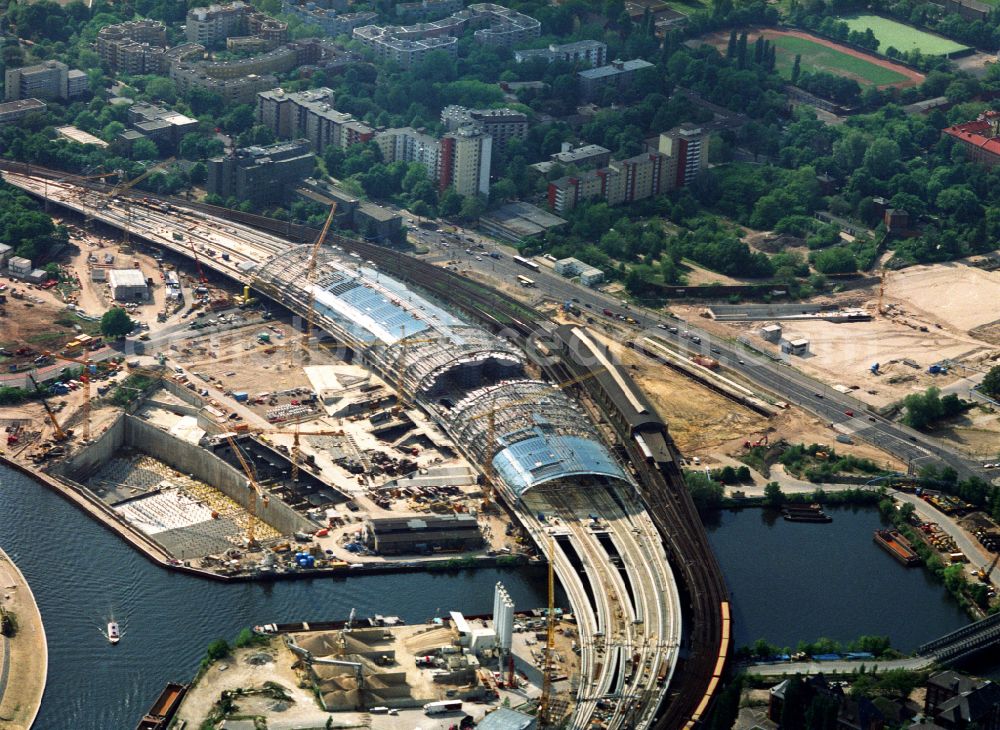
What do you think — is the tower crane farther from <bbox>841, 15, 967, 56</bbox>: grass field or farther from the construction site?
<bbox>841, 15, 967, 56</bbox>: grass field

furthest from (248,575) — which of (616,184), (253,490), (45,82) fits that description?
(45,82)

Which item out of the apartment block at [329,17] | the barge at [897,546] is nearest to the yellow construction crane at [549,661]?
the barge at [897,546]


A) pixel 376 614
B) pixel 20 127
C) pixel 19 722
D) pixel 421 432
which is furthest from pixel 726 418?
pixel 20 127

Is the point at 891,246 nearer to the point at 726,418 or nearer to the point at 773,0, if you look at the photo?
the point at 726,418

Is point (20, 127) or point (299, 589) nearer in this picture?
point (299, 589)

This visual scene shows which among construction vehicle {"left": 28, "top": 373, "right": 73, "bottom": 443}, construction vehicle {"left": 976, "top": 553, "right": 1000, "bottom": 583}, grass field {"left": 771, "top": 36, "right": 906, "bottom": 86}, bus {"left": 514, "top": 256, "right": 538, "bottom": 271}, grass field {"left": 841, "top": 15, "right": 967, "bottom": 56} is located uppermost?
construction vehicle {"left": 28, "top": 373, "right": 73, "bottom": 443}

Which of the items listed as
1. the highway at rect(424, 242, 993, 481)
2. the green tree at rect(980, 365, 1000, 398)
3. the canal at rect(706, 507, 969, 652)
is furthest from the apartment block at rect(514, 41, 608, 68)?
the canal at rect(706, 507, 969, 652)
